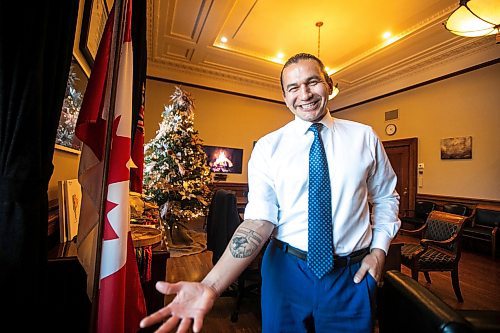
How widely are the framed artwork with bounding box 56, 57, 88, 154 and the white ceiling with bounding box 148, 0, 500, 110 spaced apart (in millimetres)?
3278

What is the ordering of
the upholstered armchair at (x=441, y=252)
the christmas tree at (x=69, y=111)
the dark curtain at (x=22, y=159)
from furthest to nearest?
the upholstered armchair at (x=441, y=252) < the christmas tree at (x=69, y=111) < the dark curtain at (x=22, y=159)

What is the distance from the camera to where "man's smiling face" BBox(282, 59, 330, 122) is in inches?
38.8

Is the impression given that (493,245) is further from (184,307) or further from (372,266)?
(184,307)

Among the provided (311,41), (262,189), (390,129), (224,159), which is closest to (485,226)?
(390,129)

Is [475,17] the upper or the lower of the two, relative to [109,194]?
upper

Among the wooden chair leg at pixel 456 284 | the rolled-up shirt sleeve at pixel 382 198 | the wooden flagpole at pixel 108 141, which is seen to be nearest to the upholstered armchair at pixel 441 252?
the wooden chair leg at pixel 456 284

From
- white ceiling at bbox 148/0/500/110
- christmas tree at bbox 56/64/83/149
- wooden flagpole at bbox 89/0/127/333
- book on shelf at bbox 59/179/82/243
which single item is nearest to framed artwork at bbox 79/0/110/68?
christmas tree at bbox 56/64/83/149

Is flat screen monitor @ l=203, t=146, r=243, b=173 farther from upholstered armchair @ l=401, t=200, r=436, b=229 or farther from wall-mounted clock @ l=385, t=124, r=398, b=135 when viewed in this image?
upholstered armchair @ l=401, t=200, r=436, b=229

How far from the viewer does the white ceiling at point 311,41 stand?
423cm

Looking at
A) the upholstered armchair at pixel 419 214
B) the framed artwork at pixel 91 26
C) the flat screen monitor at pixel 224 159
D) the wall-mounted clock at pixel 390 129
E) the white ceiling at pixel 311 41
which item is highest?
the white ceiling at pixel 311 41

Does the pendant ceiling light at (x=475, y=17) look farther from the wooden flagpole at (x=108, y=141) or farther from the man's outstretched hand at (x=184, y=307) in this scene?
the man's outstretched hand at (x=184, y=307)

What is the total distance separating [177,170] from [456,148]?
533cm

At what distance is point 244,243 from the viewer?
0.90 m

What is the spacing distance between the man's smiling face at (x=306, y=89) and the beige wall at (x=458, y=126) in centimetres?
548
